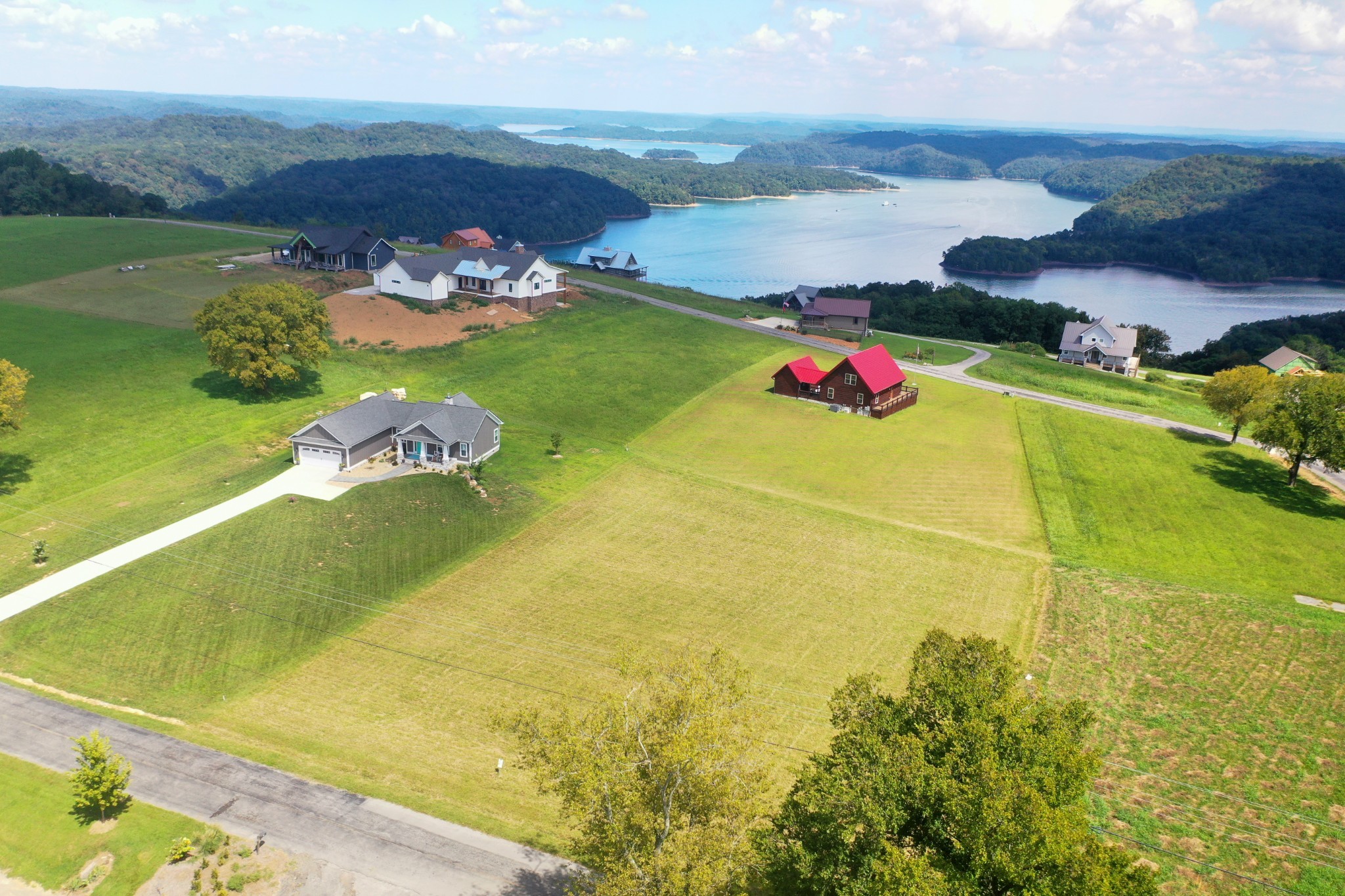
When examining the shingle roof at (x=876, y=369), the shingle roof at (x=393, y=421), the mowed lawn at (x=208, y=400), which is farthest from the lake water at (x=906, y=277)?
the shingle roof at (x=393, y=421)

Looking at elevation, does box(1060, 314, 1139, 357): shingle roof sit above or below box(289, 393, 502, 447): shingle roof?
above

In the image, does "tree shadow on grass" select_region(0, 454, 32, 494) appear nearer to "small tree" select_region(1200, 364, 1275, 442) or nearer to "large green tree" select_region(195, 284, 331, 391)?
"large green tree" select_region(195, 284, 331, 391)

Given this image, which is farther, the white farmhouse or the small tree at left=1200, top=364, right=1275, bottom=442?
the white farmhouse

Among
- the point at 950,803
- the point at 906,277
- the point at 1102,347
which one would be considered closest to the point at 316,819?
the point at 950,803

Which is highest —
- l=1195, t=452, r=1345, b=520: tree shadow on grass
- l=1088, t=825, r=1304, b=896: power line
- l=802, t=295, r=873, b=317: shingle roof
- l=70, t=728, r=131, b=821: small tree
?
l=802, t=295, r=873, b=317: shingle roof

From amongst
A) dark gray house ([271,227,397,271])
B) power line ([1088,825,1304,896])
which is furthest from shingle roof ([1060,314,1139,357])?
power line ([1088,825,1304,896])

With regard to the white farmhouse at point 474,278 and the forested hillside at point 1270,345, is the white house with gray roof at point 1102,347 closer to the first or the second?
the forested hillside at point 1270,345

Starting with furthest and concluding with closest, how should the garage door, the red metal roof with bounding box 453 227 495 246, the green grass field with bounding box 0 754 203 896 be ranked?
the red metal roof with bounding box 453 227 495 246
the garage door
the green grass field with bounding box 0 754 203 896
